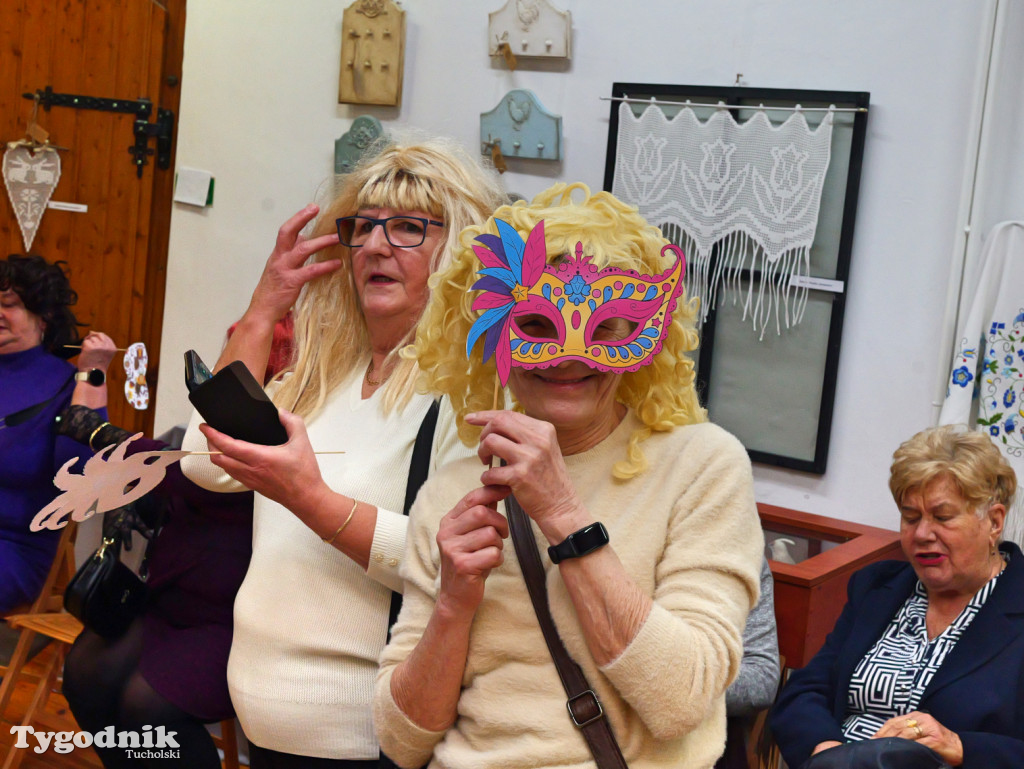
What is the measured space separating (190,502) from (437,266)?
0.82 meters

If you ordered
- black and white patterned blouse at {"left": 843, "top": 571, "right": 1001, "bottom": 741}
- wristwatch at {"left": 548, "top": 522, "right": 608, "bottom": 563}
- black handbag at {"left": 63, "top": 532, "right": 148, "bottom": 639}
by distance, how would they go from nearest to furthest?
wristwatch at {"left": 548, "top": 522, "right": 608, "bottom": 563}, black and white patterned blouse at {"left": 843, "top": 571, "right": 1001, "bottom": 741}, black handbag at {"left": 63, "top": 532, "right": 148, "bottom": 639}

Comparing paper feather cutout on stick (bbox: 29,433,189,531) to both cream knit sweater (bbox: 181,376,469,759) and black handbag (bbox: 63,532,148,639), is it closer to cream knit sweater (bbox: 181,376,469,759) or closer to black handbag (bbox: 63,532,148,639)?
cream knit sweater (bbox: 181,376,469,759)

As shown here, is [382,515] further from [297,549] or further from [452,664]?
[452,664]

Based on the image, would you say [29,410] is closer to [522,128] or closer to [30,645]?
Answer: [30,645]

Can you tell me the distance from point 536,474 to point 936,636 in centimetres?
105

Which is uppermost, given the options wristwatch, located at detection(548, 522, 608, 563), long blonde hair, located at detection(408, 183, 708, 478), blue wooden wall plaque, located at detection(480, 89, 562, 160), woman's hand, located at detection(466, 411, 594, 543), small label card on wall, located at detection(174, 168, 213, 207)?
blue wooden wall plaque, located at detection(480, 89, 562, 160)

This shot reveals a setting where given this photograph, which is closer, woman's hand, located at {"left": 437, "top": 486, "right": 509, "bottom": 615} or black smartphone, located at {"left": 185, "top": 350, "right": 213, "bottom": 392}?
woman's hand, located at {"left": 437, "top": 486, "right": 509, "bottom": 615}

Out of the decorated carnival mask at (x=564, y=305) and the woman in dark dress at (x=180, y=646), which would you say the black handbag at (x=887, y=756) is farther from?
the woman in dark dress at (x=180, y=646)

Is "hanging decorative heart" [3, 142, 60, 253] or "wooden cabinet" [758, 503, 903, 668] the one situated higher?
"hanging decorative heart" [3, 142, 60, 253]

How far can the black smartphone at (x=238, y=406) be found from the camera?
130 cm

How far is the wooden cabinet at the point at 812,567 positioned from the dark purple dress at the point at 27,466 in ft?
6.34

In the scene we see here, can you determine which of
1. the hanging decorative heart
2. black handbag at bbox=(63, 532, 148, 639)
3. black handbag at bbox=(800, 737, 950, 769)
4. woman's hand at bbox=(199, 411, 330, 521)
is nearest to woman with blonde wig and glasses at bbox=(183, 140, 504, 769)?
woman's hand at bbox=(199, 411, 330, 521)

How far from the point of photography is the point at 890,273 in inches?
111

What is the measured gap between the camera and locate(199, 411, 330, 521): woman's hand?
133 cm
